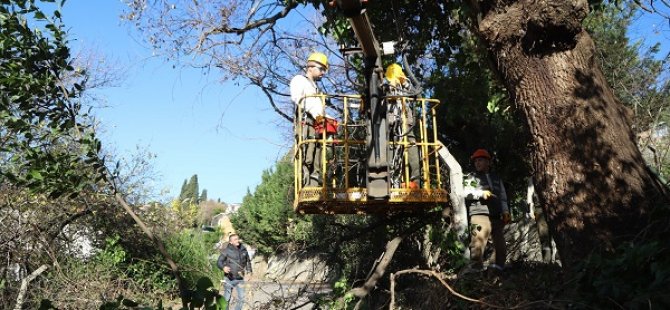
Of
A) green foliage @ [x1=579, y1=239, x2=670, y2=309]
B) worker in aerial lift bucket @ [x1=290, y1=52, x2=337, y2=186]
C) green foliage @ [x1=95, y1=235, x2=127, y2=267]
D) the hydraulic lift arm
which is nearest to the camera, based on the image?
green foliage @ [x1=579, y1=239, x2=670, y2=309]

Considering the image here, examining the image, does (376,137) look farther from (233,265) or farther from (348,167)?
(233,265)

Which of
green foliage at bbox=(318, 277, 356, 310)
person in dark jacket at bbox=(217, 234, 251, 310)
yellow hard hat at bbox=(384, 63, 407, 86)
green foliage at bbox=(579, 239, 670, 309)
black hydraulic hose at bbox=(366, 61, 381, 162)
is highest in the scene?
yellow hard hat at bbox=(384, 63, 407, 86)

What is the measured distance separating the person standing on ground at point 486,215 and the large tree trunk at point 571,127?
229cm

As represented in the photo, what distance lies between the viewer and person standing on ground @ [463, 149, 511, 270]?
695 centimetres

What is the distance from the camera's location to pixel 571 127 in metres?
4.37

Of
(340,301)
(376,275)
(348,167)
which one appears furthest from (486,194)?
(340,301)

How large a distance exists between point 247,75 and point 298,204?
7.54 m

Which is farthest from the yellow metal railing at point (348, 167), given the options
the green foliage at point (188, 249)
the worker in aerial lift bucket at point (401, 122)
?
the green foliage at point (188, 249)

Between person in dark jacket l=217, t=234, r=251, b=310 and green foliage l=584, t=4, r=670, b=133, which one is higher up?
green foliage l=584, t=4, r=670, b=133

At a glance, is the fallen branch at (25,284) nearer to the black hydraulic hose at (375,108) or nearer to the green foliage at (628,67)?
the black hydraulic hose at (375,108)

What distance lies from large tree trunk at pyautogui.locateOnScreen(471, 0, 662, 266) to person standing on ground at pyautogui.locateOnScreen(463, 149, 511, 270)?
229 cm

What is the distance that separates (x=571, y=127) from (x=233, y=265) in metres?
6.76

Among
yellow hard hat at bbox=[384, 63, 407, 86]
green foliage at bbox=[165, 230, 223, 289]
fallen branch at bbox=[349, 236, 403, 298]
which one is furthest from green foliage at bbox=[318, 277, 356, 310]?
green foliage at bbox=[165, 230, 223, 289]

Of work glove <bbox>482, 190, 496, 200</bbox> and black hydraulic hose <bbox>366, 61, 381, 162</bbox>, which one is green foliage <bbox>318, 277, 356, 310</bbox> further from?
black hydraulic hose <bbox>366, 61, 381, 162</bbox>
